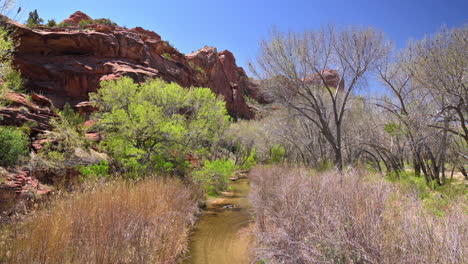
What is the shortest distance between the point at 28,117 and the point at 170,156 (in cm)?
750

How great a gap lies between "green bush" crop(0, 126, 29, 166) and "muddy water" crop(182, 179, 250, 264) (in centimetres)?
761

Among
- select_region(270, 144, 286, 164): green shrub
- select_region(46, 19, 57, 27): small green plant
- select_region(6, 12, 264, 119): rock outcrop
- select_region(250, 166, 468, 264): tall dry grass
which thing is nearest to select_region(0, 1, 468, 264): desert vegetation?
select_region(250, 166, 468, 264): tall dry grass

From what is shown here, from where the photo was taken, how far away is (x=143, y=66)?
2952 cm

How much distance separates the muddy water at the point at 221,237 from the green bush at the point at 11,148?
761 cm

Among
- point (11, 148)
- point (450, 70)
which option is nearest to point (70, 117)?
point (11, 148)

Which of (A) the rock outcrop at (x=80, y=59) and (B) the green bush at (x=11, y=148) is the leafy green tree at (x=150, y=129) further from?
(A) the rock outcrop at (x=80, y=59)

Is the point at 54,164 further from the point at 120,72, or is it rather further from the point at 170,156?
the point at 120,72

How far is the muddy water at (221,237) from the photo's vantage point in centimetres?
666

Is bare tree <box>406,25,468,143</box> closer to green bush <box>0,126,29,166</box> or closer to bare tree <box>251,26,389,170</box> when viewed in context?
bare tree <box>251,26,389,170</box>

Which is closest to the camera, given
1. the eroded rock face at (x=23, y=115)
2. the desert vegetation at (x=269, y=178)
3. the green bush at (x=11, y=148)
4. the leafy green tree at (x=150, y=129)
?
the desert vegetation at (x=269, y=178)

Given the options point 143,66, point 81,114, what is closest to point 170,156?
point 81,114

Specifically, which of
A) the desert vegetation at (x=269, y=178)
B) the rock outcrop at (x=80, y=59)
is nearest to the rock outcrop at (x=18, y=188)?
the desert vegetation at (x=269, y=178)

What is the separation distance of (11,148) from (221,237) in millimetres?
8849

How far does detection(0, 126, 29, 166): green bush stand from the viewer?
8.94m
